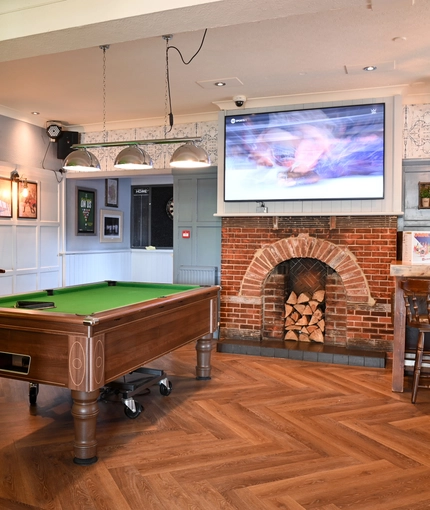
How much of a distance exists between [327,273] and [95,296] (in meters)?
3.03

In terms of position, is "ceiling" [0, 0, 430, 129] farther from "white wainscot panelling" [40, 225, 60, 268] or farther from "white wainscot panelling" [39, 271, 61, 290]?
"white wainscot panelling" [39, 271, 61, 290]

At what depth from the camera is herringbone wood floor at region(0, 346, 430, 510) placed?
2.48m

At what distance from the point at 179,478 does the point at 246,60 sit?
3.55 metres

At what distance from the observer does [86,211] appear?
25.4ft

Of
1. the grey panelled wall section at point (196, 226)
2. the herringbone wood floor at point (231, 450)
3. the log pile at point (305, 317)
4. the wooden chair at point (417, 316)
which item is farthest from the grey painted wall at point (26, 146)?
the wooden chair at point (417, 316)

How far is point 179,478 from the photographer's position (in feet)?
8.77

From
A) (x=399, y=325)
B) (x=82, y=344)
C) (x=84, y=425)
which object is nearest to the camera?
(x=82, y=344)

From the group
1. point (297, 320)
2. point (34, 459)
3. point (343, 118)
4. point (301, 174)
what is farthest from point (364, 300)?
point (34, 459)

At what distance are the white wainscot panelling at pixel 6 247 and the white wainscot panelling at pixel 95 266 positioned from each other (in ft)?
3.39

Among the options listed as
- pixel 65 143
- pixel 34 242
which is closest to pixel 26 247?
pixel 34 242

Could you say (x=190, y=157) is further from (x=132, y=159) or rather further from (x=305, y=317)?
(x=305, y=317)

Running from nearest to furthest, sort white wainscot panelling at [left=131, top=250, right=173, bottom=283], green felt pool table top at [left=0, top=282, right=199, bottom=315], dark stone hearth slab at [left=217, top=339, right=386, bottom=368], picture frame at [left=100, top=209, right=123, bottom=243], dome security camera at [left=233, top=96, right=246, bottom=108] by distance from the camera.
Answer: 1. green felt pool table top at [left=0, top=282, right=199, bottom=315]
2. dark stone hearth slab at [left=217, top=339, right=386, bottom=368]
3. dome security camera at [left=233, top=96, right=246, bottom=108]
4. picture frame at [left=100, top=209, right=123, bottom=243]
5. white wainscot panelling at [left=131, top=250, right=173, bottom=283]

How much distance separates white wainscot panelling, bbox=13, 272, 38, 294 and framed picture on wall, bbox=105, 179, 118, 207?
6.80ft

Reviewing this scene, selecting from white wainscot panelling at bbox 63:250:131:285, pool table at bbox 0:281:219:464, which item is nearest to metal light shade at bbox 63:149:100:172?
pool table at bbox 0:281:219:464
